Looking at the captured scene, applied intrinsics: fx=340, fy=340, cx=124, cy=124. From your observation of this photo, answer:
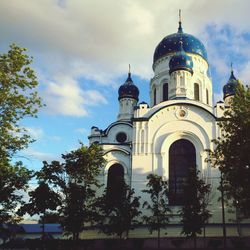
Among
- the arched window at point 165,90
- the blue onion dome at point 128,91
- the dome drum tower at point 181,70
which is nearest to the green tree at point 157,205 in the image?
the dome drum tower at point 181,70

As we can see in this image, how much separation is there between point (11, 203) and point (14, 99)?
3.96 m

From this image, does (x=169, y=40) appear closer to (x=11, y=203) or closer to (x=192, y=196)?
(x=192, y=196)

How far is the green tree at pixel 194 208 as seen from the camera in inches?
786

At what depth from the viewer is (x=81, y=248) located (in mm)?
21422

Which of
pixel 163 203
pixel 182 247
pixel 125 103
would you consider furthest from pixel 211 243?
pixel 125 103

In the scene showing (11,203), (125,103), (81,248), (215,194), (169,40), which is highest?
(169,40)

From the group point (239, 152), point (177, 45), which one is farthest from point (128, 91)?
point (239, 152)

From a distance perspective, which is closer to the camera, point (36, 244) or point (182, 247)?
point (182, 247)

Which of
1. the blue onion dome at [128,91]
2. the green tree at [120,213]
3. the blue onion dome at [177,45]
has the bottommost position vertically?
the green tree at [120,213]

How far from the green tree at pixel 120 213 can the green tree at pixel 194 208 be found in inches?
126

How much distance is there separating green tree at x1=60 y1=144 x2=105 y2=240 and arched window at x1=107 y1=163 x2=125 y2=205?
158 centimetres

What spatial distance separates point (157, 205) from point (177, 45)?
1872cm

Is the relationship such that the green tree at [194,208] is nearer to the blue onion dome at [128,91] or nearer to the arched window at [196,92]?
the arched window at [196,92]

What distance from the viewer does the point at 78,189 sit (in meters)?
20.7
